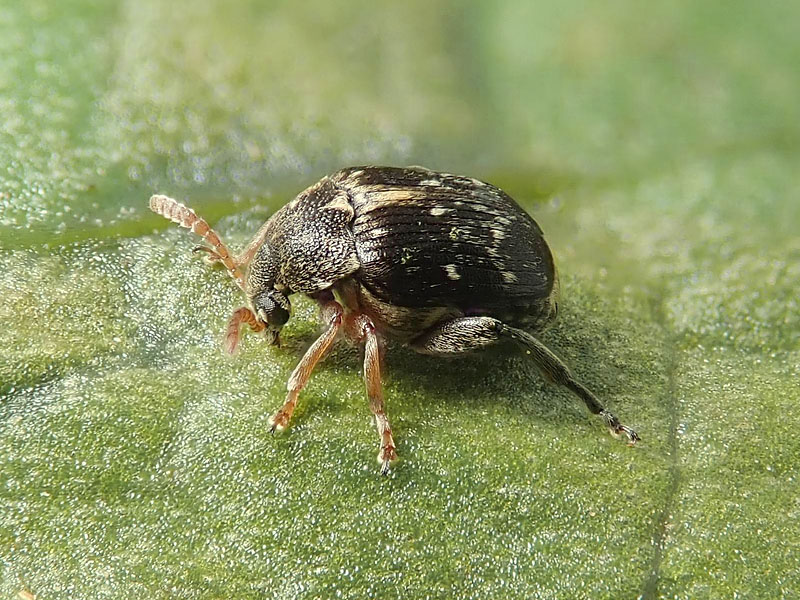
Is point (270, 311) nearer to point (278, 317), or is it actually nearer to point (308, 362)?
point (278, 317)

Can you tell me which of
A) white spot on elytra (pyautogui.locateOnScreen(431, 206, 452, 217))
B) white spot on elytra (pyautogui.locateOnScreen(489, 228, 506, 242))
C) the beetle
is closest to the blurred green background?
the beetle

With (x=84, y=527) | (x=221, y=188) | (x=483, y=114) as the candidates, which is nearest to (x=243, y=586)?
(x=84, y=527)

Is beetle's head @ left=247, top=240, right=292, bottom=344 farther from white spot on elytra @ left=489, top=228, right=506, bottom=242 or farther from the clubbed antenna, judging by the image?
white spot on elytra @ left=489, top=228, right=506, bottom=242

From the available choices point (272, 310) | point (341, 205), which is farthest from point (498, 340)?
point (272, 310)

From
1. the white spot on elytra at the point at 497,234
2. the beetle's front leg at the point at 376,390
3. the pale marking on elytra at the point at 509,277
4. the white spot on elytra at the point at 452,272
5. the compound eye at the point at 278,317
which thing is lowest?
the beetle's front leg at the point at 376,390

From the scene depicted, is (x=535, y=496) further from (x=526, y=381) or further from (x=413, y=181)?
(x=413, y=181)

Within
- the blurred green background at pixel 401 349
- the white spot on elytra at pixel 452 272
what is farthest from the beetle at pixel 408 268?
the blurred green background at pixel 401 349

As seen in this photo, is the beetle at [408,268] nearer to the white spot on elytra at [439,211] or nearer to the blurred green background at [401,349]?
the white spot on elytra at [439,211]
